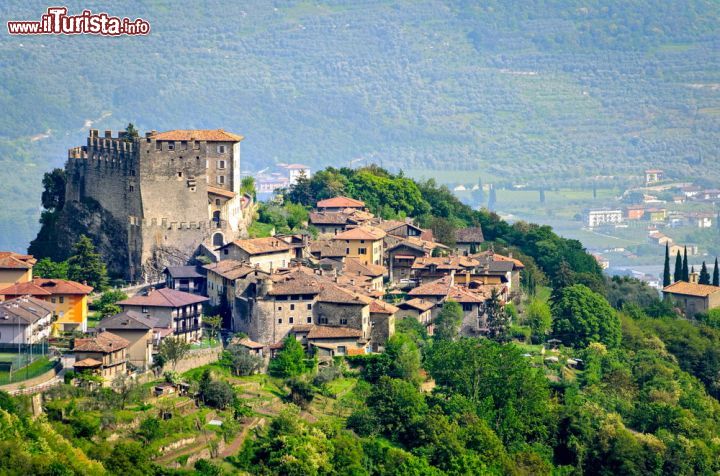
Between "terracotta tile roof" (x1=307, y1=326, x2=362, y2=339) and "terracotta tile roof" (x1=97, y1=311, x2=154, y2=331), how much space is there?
25.7ft

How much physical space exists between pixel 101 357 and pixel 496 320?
23.2 m

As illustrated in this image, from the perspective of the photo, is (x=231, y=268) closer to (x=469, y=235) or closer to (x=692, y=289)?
(x=469, y=235)

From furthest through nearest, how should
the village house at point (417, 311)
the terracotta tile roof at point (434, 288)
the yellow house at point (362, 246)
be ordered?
the yellow house at point (362, 246)
the terracotta tile roof at point (434, 288)
the village house at point (417, 311)

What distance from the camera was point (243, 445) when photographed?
63312 mm

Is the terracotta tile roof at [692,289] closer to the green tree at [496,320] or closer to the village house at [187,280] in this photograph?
the green tree at [496,320]

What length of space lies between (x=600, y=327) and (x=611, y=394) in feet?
23.5

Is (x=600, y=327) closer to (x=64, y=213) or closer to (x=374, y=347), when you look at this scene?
(x=374, y=347)

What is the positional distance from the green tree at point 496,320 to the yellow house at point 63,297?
20.0 metres

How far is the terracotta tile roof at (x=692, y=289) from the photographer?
103 m

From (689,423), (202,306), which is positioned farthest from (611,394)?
(202,306)

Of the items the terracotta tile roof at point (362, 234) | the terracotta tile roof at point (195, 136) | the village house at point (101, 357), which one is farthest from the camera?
the terracotta tile roof at point (362, 234)

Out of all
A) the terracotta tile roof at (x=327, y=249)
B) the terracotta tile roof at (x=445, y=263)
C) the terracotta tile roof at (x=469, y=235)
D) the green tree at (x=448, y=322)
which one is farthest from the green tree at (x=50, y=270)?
the terracotta tile roof at (x=469, y=235)

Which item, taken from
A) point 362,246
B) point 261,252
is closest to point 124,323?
point 261,252

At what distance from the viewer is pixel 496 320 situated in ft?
268
